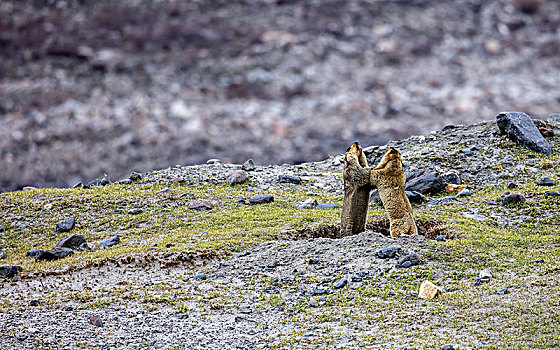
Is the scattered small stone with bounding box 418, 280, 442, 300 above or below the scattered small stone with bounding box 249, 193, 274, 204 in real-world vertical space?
above

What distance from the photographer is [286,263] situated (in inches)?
536

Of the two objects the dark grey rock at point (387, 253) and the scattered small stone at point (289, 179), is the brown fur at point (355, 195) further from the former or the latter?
the scattered small stone at point (289, 179)

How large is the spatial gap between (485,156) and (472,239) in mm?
10064

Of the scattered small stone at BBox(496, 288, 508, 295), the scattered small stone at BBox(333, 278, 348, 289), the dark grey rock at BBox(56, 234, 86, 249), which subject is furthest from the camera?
the dark grey rock at BBox(56, 234, 86, 249)

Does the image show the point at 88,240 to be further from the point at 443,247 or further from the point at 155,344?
the point at 443,247

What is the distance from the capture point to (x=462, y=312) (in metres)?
10.2

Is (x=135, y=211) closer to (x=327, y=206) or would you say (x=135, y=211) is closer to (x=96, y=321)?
(x=327, y=206)

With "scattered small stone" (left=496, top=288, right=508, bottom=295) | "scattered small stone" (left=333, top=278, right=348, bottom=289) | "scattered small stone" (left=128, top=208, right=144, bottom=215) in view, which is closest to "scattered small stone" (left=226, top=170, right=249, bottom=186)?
"scattered small stone" (left=128, top=208, right=144, bottom=215)

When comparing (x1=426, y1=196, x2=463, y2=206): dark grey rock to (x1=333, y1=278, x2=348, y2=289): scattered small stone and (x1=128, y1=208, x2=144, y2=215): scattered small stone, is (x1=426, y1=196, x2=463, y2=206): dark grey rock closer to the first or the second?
(x1=333, y1=278, x2=348, y2=289): scattered small stone

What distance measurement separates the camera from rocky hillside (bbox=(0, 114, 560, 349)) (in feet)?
32.6

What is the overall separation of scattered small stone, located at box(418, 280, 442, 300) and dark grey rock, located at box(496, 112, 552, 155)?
47.8ft

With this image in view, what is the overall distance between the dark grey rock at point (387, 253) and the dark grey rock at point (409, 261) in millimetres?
316

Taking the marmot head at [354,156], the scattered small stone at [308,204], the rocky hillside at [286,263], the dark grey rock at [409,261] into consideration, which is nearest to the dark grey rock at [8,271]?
the rocky hillside at [286,263]

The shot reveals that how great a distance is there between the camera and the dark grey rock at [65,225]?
19.2m
